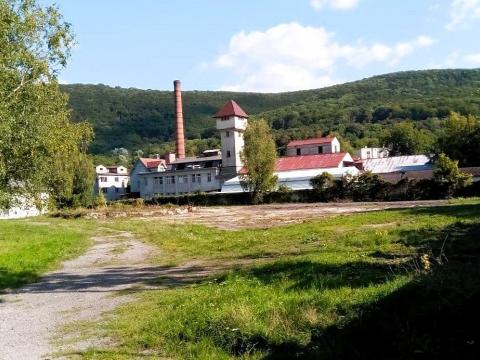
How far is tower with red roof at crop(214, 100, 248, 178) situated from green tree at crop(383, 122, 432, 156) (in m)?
49.9

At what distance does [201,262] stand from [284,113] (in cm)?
17942

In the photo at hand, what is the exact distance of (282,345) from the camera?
273 inches

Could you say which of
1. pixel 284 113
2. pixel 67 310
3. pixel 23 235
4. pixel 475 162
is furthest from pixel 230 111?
pixel 284 113

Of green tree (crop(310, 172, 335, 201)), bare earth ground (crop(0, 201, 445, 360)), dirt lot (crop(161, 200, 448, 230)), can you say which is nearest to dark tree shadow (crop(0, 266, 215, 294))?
bare earth ground (crop(0, 201, 445, 360))

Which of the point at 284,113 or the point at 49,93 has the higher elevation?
the point at 284,113

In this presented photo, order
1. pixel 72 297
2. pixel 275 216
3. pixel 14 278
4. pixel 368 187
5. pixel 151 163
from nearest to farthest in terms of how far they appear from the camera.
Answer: pixel 72 297, pixel 14 278, pixel 275 216, pixel 368 187, pixel 151 163

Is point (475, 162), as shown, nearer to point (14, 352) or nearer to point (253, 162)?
point (253, 162)

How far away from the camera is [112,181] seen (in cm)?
11581

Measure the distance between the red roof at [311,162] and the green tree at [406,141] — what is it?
4979cm

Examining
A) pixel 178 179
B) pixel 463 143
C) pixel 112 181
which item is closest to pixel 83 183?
pixel 178 179

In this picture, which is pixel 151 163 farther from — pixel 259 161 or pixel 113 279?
pixel 113 279

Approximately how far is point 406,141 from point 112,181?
69890 millimetres

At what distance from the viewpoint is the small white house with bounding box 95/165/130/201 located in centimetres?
11199

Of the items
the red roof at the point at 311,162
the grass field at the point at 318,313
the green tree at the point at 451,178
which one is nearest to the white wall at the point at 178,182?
the red roof at the point at 311,162
